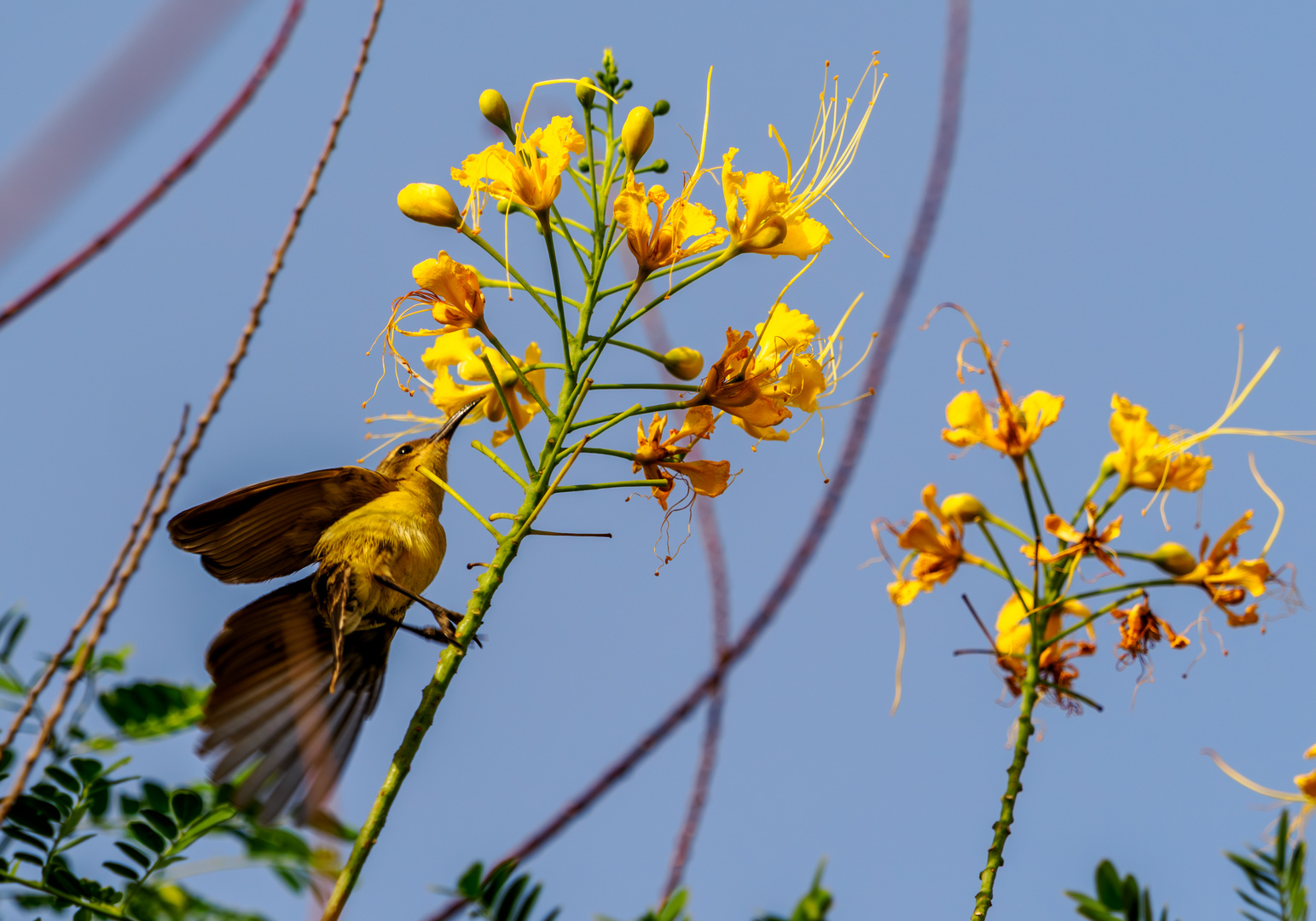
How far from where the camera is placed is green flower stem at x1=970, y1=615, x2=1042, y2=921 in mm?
1859

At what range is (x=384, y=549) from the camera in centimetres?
253

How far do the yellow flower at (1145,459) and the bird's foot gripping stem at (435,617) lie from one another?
1586mm

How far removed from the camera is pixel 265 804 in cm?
204

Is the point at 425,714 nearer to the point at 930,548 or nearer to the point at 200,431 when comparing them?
the point at 200,431

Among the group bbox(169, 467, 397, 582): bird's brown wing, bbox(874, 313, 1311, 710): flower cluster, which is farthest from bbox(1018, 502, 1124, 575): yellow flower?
bbox(169, 467, 397, 582): bird's brown wing

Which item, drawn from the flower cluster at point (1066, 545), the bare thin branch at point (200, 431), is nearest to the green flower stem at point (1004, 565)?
the flower cluster at point (1066, 545)

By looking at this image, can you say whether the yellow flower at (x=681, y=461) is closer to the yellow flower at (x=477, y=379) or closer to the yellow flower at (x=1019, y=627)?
the yellow flower at (x=477, y=379)

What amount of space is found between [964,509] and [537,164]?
128 cm

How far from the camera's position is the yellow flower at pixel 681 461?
7.82ft

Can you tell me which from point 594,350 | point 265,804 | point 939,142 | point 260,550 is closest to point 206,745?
point 265,804

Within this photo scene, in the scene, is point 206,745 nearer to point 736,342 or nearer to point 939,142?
point 736,342

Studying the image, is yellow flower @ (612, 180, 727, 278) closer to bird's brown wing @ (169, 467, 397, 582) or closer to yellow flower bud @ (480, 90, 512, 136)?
yellow flower bud @ (480, 90, 512, 136)

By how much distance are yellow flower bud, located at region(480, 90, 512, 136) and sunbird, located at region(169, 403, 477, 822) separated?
67cm

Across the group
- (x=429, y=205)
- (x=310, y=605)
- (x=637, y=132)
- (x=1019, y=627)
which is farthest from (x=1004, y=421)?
(x=310, y=605)
